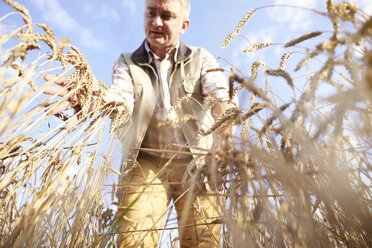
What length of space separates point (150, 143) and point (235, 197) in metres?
1.12

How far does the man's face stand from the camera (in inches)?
70.4

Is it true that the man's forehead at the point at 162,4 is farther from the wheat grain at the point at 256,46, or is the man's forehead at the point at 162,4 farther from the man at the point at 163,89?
the wheat grain at the point at 256,46

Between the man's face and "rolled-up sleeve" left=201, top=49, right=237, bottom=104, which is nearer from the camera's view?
"rolled-up sleeve" left=201, top=49, right=237, bottom=104

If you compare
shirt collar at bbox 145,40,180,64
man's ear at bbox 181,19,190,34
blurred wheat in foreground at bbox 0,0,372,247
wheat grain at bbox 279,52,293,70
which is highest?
man's ear at bbox 181,19,190,34

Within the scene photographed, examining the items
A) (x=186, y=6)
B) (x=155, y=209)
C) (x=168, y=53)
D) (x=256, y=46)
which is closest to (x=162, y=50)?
(x=168, y=53)

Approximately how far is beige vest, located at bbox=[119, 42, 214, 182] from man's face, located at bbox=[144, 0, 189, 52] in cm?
17

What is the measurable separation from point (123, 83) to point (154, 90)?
0.26m

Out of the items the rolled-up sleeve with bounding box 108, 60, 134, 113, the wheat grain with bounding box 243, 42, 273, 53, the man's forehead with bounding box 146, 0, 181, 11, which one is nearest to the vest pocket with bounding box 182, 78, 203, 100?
the rolled-up sleeve with bounding box 108, 60, 134, 113

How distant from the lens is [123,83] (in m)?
1.71

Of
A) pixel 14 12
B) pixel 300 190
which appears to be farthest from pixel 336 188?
pixel 14 12

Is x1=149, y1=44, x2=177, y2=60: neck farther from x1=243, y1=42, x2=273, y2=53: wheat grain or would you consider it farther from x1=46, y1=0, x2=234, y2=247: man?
x1=243, y1=42, x2=273, y2=53: wheat grain

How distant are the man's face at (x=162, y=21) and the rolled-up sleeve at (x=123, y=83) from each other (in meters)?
0.31

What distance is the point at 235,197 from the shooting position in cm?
73

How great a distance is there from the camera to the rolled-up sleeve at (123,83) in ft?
5.13
